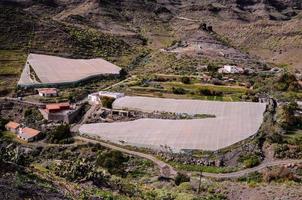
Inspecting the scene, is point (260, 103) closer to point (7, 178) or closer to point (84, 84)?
point (84, 84)

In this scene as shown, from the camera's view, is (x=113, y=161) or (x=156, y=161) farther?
(x=156, y=161)

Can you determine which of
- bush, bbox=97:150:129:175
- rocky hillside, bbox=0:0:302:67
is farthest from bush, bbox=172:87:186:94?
rocky hillside, bbox=0:0:302:67

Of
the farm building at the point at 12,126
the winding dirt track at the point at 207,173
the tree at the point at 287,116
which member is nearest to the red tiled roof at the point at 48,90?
the farm building at the point at 12,126

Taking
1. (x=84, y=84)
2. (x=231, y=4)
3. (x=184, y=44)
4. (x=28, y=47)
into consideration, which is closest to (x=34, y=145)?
(x=84, y=84)

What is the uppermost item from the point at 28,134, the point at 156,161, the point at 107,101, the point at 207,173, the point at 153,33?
the point at 153,33

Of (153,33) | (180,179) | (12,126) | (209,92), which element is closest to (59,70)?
(12,126)

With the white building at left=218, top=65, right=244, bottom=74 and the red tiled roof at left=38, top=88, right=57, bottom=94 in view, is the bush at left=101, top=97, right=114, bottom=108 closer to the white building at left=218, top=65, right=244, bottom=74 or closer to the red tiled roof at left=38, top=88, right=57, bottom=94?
the red tiled roof at left=38, top=88, right=57, bottom=94

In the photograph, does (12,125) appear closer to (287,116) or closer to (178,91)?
(178,91)
